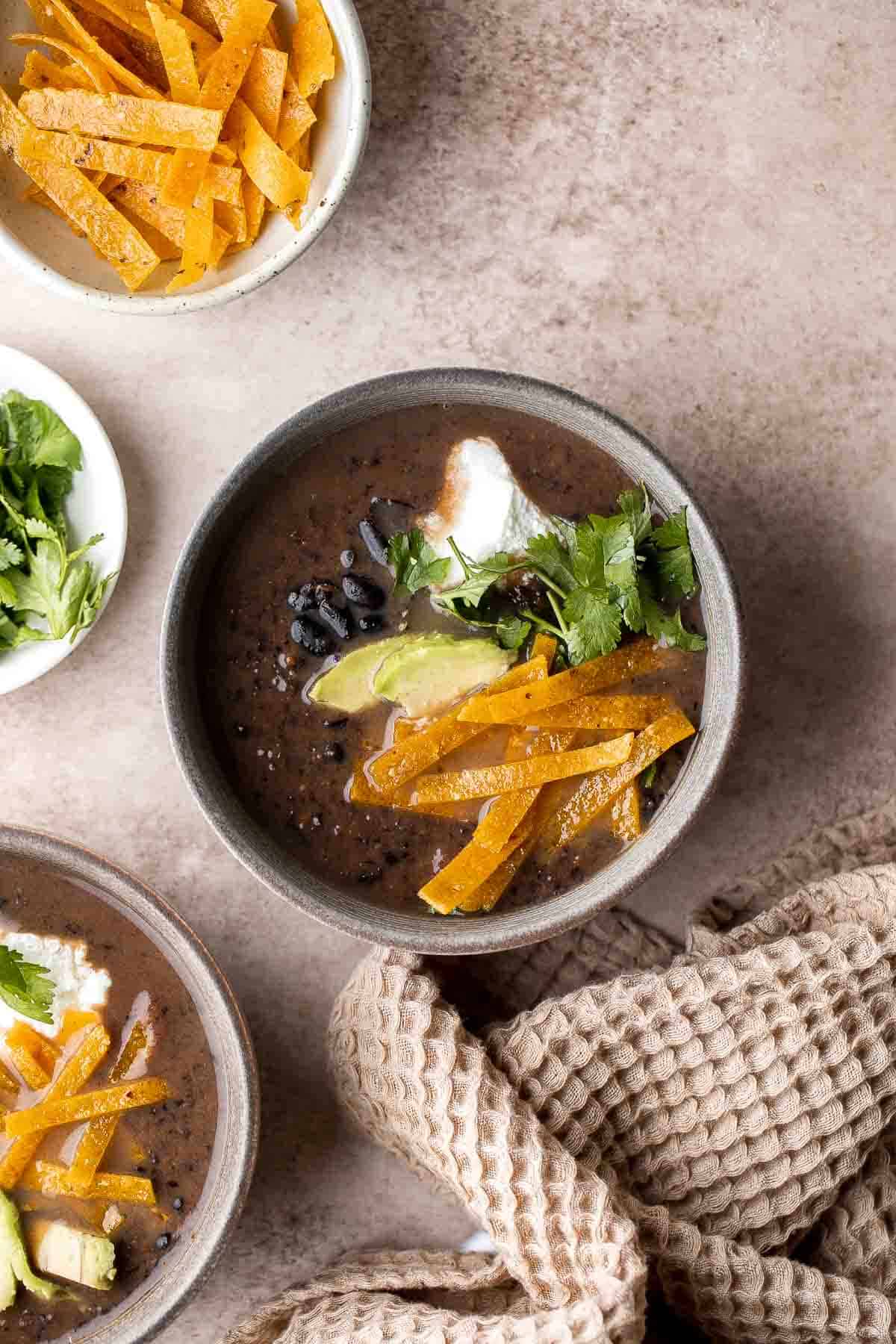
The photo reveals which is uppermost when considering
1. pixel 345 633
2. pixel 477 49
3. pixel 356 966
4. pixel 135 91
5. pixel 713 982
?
pixel 477 49

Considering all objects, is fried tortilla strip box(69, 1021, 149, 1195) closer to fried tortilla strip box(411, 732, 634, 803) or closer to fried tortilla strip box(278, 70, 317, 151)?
fried tortilla strip box(411, 732, 634, 803)

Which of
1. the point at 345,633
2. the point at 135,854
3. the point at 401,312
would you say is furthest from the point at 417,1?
the point at 135,854

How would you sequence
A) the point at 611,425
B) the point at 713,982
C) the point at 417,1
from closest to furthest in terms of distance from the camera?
1. the point at 611,425
2. the point at 713,982
3. the point at 417,1

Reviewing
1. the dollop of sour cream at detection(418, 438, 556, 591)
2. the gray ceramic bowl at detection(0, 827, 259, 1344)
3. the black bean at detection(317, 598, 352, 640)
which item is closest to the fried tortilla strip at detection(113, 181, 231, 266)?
the dollop of sour cream at detection(418, 438, 556, 591)

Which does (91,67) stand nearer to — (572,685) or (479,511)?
(479,511)

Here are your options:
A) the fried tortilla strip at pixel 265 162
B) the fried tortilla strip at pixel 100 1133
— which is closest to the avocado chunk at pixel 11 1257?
the fried tortilla strip at pixel 100 1133

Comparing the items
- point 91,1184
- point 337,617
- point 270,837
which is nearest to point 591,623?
point 337,617

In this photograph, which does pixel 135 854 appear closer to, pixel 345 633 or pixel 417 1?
pixel 345 633
